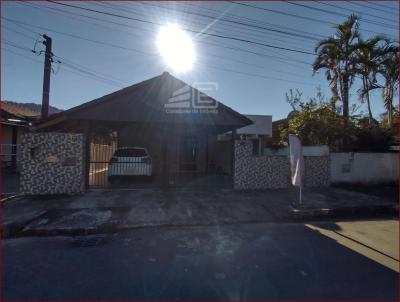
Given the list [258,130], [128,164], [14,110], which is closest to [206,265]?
[128,164]

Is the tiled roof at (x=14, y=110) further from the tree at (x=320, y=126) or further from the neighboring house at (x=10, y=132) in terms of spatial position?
the tree at (x=320, y=126)

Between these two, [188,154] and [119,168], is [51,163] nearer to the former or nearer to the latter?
[119,168]

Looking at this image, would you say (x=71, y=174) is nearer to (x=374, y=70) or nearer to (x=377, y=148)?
(x=377, y=148)

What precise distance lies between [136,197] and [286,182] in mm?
6102

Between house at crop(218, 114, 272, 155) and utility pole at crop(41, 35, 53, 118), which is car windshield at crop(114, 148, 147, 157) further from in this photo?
house at crop(218, 114, 272, 155)

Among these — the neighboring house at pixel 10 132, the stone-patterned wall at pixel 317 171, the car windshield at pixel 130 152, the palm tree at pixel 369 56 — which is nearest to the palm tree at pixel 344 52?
the palm tree at pixel 369 56

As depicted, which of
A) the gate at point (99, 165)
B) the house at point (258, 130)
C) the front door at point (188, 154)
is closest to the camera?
the gate at point (99, 165)

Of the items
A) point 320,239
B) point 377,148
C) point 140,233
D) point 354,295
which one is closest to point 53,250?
point 140,233

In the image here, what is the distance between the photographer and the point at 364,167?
40.2 ft

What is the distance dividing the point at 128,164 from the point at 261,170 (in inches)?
215

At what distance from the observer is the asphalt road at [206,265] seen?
340cm

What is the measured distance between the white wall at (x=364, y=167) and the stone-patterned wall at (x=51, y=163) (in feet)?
34.4

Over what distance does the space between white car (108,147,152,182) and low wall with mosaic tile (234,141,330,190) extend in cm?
393

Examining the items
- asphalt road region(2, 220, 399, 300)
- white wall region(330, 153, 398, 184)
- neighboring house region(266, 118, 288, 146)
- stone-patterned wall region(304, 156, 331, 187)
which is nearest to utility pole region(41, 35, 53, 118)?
asphalt road region(2, 220, 399, 300)
